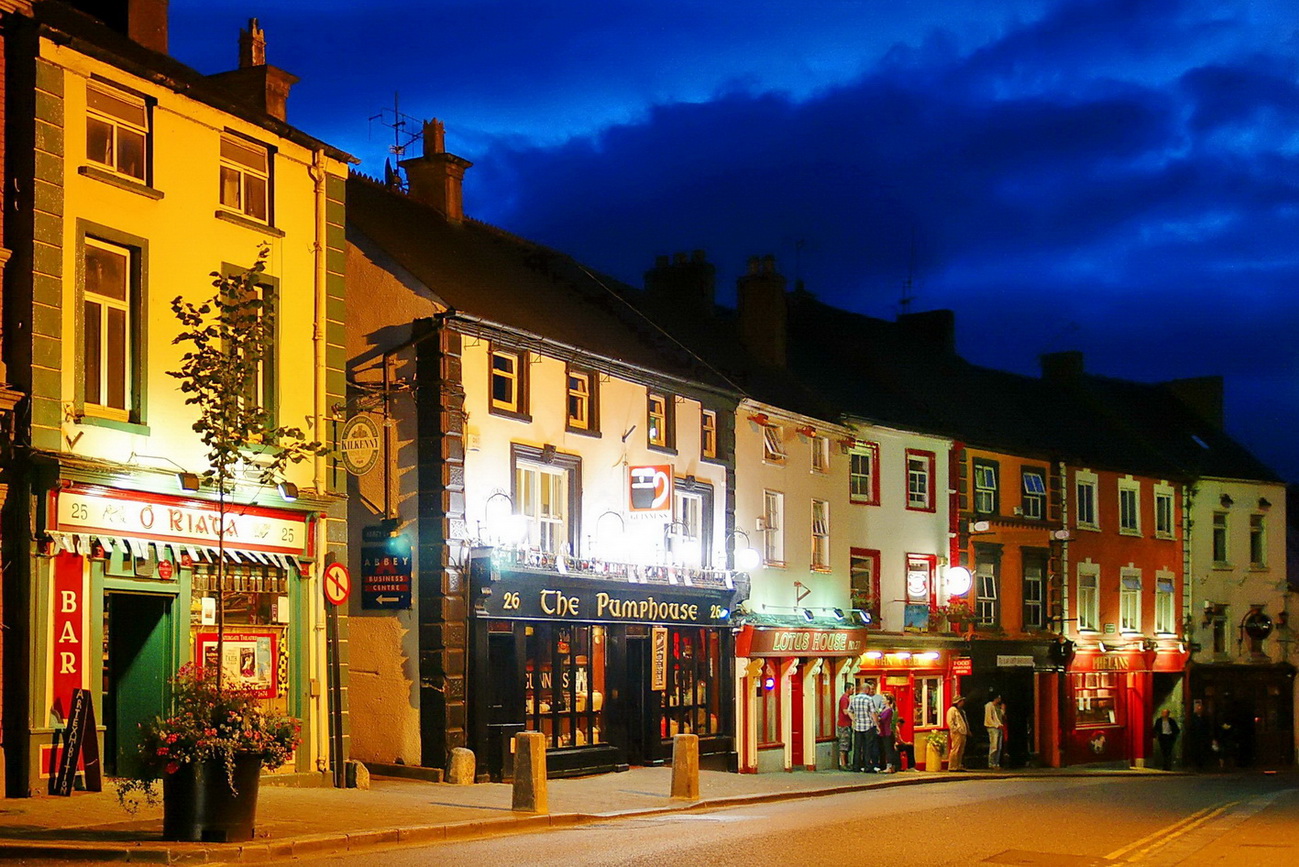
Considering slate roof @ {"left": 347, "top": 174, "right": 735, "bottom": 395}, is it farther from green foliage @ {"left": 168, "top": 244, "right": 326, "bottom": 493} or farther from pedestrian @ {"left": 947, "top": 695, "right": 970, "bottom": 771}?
pedestrian @ {"left": 947, "top": 695, "right": 970, "bottom": 771}

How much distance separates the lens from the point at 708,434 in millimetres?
33594

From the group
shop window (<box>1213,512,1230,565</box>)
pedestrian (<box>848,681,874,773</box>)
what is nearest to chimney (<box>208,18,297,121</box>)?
pedestrian (<box>848,681,874,773</box>)

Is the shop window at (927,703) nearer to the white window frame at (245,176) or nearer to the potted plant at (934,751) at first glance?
the potted plant at (934,751)

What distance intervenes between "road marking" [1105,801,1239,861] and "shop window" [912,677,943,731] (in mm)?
17011

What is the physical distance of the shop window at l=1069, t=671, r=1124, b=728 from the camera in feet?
154

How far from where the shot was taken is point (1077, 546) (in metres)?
47.2

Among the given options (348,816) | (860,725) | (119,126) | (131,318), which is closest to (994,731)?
(860,725)

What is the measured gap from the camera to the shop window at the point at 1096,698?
154ft

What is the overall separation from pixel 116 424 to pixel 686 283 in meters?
22.9

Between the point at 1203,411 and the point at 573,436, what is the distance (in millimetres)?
37475

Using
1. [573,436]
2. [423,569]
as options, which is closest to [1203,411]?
[573,436]

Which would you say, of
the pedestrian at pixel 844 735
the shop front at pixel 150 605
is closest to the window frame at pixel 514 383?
the shop front at pixel 150 605

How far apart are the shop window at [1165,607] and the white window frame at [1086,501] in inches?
157

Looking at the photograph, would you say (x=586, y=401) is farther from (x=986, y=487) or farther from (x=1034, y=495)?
(x=1034, y=495)
